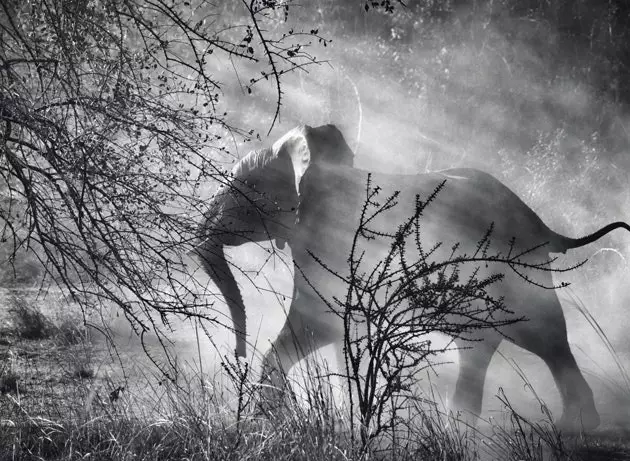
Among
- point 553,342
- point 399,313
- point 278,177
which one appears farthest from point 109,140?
point 553,342

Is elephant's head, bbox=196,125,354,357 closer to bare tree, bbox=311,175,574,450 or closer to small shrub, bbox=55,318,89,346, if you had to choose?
small shrub, bbox=55,318,89,346

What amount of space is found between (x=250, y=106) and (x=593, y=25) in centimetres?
598

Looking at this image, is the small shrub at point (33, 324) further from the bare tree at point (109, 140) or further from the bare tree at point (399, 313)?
the bare tree at point (399, 313)

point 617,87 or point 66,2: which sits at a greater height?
point 617,87

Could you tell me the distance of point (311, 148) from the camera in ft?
16.0

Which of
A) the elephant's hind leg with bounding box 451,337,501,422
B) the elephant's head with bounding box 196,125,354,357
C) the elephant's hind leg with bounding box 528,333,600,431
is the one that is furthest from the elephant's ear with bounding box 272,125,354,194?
the elephant's hind leg with bounding box 528,333,600,431

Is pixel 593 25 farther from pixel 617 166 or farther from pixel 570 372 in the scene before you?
pixel 570 372

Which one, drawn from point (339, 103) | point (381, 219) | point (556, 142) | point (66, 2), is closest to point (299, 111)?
point (339, 103)

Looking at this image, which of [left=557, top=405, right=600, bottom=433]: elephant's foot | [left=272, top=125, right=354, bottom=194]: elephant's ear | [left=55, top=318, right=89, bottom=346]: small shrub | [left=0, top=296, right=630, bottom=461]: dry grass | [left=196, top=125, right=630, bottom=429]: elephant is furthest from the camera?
[left=272, top=125, right=354, bottom=194]: elephant's ear

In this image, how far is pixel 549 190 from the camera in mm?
10438

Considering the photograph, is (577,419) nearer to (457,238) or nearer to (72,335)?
(457,238)

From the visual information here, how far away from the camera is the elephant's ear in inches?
191

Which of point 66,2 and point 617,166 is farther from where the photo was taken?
point 617,166

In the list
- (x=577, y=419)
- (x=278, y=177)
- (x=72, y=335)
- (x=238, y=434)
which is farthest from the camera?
(x=72, y=335)
